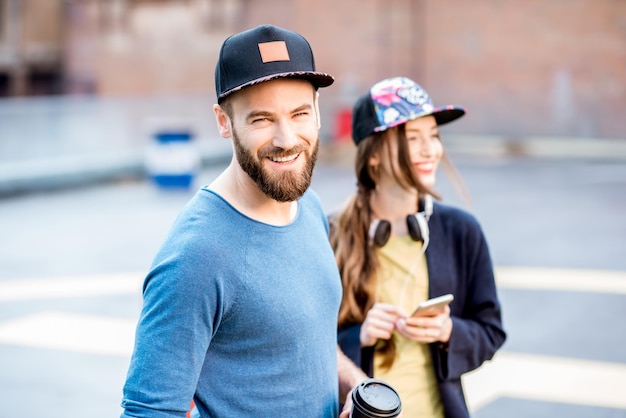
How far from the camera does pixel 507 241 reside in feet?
35.1

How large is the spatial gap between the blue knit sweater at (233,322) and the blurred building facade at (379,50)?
18258 millimetres

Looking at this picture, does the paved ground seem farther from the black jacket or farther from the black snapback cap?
the black snapback cap

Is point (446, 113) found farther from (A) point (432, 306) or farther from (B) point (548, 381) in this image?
(B) point (548, 381)

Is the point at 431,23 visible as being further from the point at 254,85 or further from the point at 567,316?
the point at 254,85

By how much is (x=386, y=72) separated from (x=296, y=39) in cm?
2606

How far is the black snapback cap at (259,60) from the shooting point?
2.09 m

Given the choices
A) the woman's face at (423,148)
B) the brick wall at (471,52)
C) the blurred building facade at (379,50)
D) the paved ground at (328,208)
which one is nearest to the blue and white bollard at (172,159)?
the paved ground at (328,208)

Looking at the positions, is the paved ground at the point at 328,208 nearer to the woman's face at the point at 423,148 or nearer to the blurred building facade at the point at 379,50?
the woman's face at the point at 423,148

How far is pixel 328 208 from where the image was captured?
1280 cm

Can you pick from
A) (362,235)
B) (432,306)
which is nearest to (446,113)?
(362,235)

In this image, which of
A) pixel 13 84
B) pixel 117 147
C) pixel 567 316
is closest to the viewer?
pixel 567 316

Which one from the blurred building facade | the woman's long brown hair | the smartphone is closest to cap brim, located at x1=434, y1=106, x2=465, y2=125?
the woman's long brown hair

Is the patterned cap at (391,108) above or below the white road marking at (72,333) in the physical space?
above

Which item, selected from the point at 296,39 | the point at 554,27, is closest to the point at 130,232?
the point at 296,39
